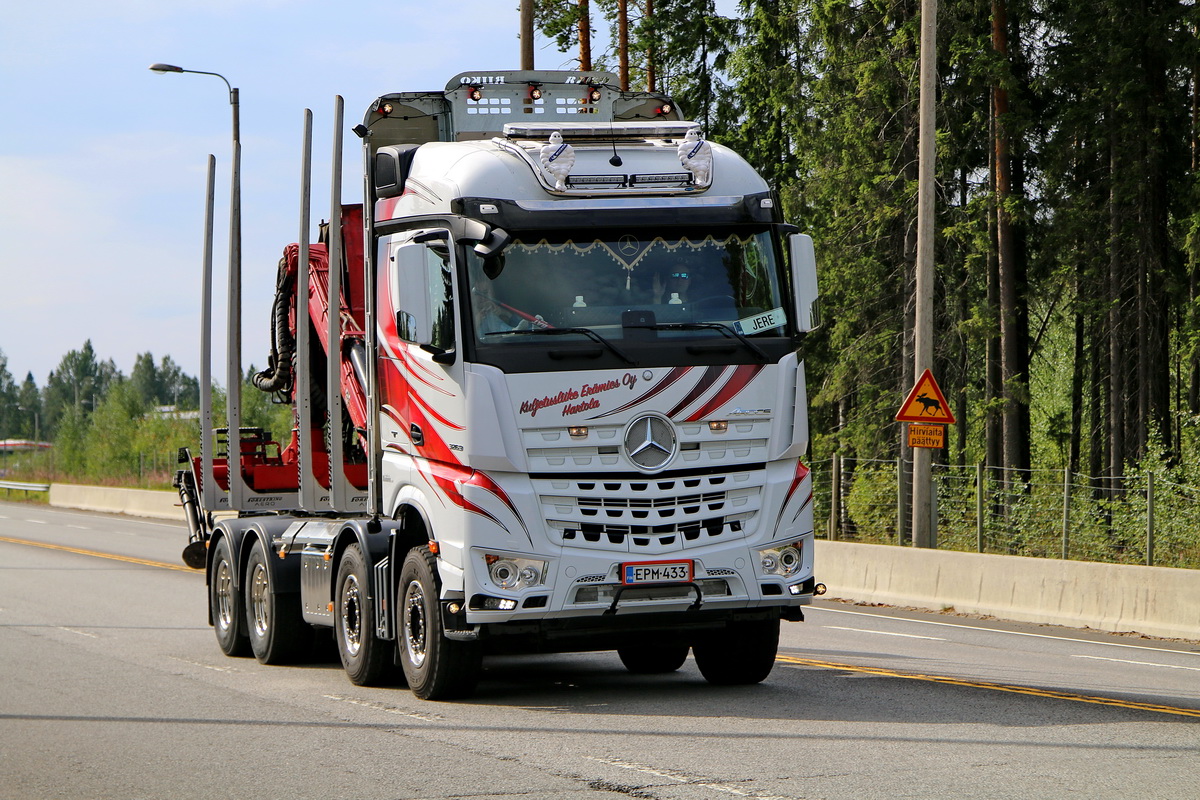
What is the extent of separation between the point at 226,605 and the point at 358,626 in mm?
3148

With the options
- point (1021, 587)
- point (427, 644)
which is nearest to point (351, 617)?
point (427, 644)

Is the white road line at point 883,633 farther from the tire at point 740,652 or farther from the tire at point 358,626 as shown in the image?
the tire at point 358,626

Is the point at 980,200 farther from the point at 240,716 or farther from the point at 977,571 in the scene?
the point at 240,716

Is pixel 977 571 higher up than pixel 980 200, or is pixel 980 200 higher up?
pixel 980 200

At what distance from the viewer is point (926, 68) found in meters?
21.0

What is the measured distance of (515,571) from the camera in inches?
380

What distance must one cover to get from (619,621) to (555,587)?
0.53 meters

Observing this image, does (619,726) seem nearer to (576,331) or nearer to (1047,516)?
(576,331)

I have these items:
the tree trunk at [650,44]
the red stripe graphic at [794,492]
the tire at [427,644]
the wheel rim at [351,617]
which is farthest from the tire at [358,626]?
the tree trunk at [650,44]

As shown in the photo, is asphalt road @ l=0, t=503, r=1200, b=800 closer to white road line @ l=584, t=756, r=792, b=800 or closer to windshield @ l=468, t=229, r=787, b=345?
white road line @ l=584, t=756, r=792, b=800

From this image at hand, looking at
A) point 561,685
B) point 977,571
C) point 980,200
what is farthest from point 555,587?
point 980,200

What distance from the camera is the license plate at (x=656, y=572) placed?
384 inches

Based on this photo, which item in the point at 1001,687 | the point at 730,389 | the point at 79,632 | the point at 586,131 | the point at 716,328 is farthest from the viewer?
the point at 79,632

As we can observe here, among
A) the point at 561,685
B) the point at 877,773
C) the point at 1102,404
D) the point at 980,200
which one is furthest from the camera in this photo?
the point at 1102,404
